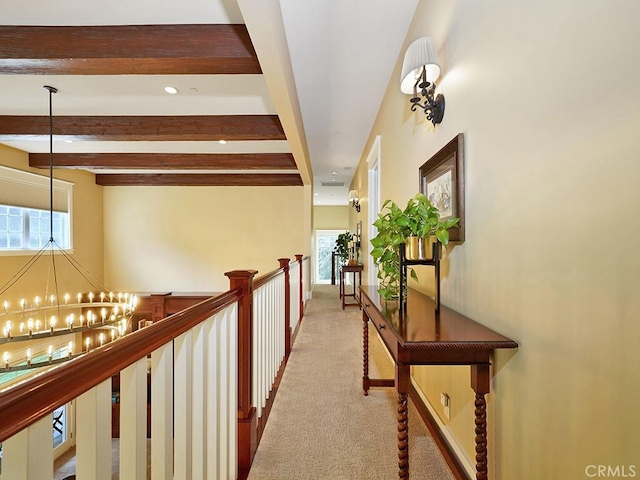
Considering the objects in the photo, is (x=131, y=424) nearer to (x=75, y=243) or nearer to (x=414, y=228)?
(x=414, y=228)

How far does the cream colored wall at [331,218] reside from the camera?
11219mm

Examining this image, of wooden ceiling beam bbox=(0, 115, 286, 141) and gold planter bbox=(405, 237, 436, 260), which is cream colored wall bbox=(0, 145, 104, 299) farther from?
gold planter bbox=(405, 237, 436, 260)

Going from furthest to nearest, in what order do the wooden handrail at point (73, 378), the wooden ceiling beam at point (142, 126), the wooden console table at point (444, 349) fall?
the wooden ceiling beam at point (142, 126), the wooden console table at point (444, 349), the wooden handrail at point (73, 378)

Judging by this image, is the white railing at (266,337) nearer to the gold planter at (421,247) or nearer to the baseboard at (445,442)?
the gold planter at (421,247)

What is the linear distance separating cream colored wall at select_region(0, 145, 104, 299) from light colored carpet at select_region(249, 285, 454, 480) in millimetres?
4982

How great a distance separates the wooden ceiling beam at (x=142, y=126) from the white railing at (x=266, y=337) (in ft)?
6.67

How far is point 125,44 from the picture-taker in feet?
6.97

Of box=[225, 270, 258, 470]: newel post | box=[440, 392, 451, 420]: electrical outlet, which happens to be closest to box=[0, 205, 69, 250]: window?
box=[225, 270, 258, 470]: newel post

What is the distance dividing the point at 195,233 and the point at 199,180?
124 cm

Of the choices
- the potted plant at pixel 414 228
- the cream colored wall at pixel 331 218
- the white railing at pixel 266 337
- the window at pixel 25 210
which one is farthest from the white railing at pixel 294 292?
the cream colored wall at pixel 331 218

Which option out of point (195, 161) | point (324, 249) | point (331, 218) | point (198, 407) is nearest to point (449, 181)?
point (198, 407)

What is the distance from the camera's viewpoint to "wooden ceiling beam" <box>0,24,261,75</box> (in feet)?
6.97

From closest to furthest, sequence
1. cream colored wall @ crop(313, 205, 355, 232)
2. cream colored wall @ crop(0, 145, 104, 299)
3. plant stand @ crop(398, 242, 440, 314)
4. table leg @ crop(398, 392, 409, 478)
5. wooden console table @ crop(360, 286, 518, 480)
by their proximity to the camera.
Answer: wooden console table @ crop(360, 286, 518, 480) → table leg @ crop(398, 392, 409, 478) → plant stand @ crop(398, 242, 440, 314) → cream colored wall @ crop(0, 145, 104, 299) → cream colored wall @ crop(313, 205, 355, 232)

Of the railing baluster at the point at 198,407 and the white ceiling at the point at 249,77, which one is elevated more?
the white ceiling at the point at 249,77
